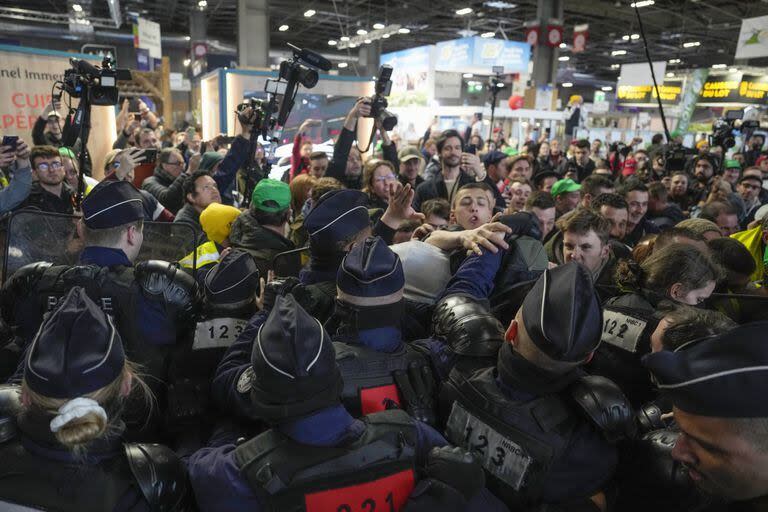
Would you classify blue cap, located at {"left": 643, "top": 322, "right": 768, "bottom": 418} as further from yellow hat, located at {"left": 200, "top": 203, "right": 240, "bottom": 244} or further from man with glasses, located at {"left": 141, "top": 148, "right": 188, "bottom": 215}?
man with glasses, located at {"left": 141, "top": 148, "right": 188, "bottom": 215}

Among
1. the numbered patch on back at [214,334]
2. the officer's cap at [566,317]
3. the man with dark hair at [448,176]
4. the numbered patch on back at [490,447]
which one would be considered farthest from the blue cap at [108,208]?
the man with dark hair at [448,176]

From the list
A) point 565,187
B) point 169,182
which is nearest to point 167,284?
point 169,182

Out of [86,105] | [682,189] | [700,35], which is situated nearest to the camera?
[86,105]

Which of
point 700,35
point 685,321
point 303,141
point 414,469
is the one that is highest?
point 700,35

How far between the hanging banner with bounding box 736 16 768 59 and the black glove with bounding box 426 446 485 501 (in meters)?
10.3

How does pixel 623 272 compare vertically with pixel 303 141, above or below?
below

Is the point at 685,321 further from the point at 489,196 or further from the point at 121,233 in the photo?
the point at 121,233

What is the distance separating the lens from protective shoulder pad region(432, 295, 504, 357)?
Answer: 1587mm

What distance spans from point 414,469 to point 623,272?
5.07ft

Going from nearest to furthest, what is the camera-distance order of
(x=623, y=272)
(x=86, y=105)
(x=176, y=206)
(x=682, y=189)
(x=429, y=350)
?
(x=429, y=350)
(x=623, y=272)
(x=86, y=105)
(x=176, y=206)
(x=682, y=189)

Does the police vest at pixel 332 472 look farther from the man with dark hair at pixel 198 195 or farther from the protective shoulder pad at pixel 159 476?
the man with dark hair at pixel 198 195

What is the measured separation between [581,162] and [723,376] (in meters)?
7.69

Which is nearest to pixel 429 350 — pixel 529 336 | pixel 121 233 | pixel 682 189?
pixel 529 336

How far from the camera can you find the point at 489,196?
3053mm
